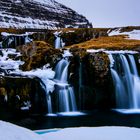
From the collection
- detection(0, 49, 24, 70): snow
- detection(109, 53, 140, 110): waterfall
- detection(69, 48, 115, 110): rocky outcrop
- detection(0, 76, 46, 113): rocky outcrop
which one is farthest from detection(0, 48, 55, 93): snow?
detection(109, 53, 140, 110): waterfall

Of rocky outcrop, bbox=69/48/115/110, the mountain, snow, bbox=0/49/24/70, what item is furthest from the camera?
the mountain

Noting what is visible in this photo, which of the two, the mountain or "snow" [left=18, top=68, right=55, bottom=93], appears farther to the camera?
the mountain

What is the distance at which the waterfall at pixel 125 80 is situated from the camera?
23.2 meters

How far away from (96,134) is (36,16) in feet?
389

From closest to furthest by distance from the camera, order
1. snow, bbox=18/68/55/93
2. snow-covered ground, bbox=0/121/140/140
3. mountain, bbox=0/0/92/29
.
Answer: snow-covered ground, bbox=0/121/140/140, snow, bbox=18/68/55/93, mountain, bbox=0/0/92/29

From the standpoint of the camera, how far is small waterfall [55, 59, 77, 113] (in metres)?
21.8

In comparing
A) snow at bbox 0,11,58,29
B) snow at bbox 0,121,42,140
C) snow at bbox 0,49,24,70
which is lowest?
snow at bbox 0,121,42,140

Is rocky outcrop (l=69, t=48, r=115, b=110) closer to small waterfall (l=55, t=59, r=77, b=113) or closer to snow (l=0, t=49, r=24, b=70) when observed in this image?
small waterfall (l=55, t=59, r=77, b=113)

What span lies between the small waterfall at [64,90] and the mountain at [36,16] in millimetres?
81435

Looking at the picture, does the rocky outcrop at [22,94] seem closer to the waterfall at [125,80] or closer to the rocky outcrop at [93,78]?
the rocky outcrop at [93,78]

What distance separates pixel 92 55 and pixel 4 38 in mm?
19774

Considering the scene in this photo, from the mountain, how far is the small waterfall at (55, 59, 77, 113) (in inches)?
3206

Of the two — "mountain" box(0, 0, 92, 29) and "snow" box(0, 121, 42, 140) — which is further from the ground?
"mountain" box(0, 0, 92, 29)

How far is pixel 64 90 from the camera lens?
22.5m
